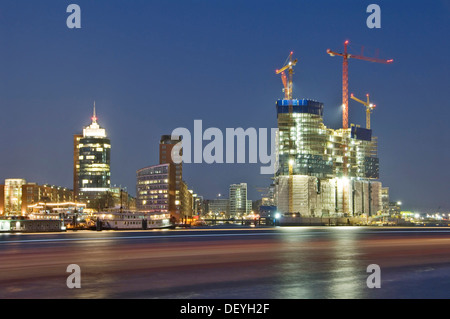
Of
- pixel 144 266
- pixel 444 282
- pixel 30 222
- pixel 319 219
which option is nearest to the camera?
pixel 444 282

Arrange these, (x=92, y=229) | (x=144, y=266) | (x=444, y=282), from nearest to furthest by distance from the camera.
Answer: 1. (x=444, y=282)
2. (x=144, y=266)
3. (x=92, y=229)

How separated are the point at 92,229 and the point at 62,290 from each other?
94.1 meters

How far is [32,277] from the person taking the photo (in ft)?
68.2

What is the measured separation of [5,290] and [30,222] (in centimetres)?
8066

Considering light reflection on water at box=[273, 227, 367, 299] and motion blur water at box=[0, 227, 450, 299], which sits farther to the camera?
motion blur water at box=[0, 227, 450, 299]

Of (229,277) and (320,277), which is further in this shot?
(229,277)

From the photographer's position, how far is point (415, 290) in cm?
1716

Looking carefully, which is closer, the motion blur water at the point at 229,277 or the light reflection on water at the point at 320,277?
the light reflection on water at the point at 320,277

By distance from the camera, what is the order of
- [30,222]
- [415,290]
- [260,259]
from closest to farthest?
[415,290] → [260,259] → [30,222]
